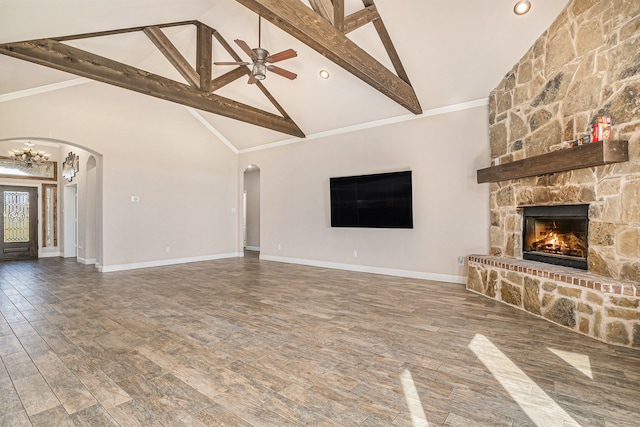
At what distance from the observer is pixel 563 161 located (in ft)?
10.9

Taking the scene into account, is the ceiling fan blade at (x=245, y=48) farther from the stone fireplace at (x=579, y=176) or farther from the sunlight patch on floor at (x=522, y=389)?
the sunlight patch on floor at (x=522, y=389)

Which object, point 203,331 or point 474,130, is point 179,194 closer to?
point 203,331

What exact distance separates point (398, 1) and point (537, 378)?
4155 mm

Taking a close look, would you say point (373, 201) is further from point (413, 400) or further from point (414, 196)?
point (413, 400)

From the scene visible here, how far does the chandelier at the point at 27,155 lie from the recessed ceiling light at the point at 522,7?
34.5ft

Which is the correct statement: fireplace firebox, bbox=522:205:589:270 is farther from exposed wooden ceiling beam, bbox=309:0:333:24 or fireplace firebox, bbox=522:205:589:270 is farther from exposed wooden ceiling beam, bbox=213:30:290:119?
exposed wooden ceiling beam, bbox=213:30:290:119

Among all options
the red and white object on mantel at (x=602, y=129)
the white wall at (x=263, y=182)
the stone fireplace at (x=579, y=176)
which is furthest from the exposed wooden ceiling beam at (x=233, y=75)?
the red and white object on mantel at (x=602, y=129)

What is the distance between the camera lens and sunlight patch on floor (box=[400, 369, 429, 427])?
169 centimetres

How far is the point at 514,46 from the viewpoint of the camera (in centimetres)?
393

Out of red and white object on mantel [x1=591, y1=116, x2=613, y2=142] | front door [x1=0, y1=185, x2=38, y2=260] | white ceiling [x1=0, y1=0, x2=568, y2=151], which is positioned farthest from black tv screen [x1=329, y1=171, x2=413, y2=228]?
front door [x1=0, y1=185, x2=38, y2=260]

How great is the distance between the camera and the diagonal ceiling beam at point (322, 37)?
107 inches

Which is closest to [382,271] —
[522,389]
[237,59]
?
[522,389]

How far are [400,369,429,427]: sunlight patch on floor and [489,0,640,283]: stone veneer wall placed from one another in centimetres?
250

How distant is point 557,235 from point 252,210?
332 inches
